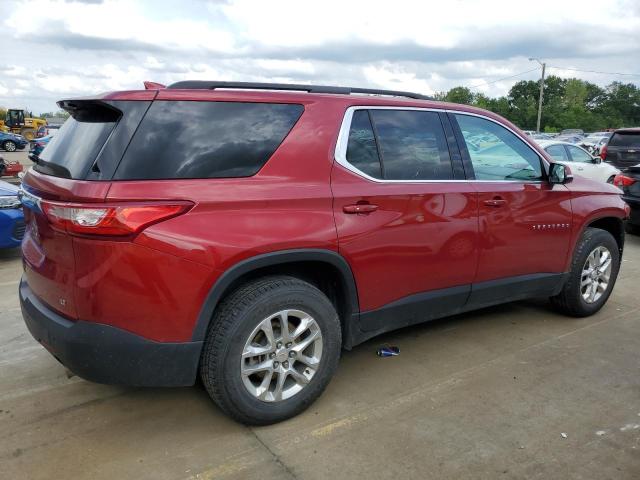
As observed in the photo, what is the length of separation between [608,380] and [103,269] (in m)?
3.16

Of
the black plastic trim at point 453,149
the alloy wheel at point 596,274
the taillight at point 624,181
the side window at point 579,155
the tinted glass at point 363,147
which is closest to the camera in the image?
the tinted glass at point 363,147

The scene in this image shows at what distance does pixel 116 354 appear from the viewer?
2.53 m

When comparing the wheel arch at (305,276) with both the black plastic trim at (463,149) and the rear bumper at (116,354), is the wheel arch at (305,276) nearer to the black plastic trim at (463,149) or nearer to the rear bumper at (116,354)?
the rear bumper at (116,354)

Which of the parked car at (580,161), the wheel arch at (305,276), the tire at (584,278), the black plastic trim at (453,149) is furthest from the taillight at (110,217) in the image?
the parked car at (580,161)

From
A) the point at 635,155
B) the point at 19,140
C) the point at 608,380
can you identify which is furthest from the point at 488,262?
the point at 19,140

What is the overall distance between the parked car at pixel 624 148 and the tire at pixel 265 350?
39.0ft

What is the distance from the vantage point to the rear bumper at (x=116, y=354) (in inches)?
98.7

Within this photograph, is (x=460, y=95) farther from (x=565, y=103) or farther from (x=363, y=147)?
(x=363, y=147)

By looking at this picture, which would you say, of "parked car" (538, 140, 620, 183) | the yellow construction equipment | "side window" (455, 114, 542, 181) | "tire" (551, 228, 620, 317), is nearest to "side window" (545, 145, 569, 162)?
"parked car" (538, 140, 620, 183)

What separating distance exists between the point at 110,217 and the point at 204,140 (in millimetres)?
596

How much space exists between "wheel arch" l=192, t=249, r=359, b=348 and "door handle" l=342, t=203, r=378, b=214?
26 centimetres

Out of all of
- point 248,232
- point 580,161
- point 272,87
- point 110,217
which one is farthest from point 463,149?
point 580,161

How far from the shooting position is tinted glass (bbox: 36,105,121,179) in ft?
8.43

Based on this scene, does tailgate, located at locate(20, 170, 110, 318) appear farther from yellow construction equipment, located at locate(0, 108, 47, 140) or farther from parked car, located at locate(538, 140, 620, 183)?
yellow construction equipment, located at locate(0, 108, 47, 140)
